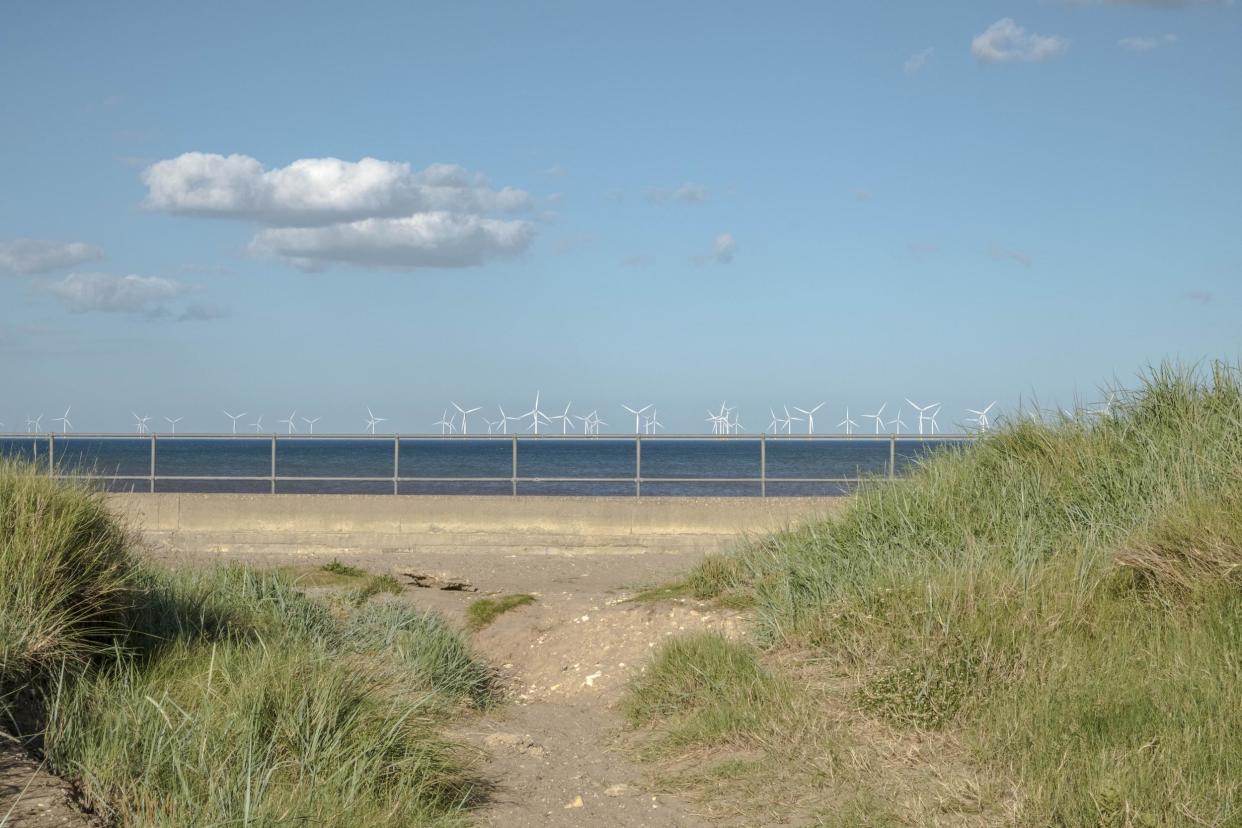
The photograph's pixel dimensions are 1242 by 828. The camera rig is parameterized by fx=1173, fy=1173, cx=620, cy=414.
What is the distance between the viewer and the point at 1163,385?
10.1 meters

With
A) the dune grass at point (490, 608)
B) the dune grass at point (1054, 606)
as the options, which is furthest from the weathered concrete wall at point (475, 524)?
the dune grass at point (1054, 606)

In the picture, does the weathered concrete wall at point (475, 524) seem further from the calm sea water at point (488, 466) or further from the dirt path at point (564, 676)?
the calm sea water at point (488, 466)

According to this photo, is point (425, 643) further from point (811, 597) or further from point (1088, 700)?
point (1088, 700)

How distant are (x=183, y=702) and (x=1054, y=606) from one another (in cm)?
513

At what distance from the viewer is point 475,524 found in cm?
1811

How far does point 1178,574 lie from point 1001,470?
2.52 metres

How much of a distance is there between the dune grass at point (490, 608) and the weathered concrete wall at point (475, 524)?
5309 mm

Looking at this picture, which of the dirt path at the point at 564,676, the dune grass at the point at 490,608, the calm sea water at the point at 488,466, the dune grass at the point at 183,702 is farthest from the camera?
the calm sea water at the point at 488,466

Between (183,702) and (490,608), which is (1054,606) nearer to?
(183,702)

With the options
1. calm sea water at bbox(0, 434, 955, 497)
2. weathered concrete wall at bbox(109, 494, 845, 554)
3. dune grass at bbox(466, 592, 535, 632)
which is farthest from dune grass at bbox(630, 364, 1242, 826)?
calm sea water at bbox(0, 434, 955, 497)

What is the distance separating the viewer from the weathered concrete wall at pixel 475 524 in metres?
17.8

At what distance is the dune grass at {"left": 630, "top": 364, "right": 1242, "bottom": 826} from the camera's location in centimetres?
532

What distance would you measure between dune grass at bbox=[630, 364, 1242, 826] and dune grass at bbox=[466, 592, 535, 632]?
2.19 m

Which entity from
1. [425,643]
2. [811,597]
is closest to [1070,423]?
[811,597]
